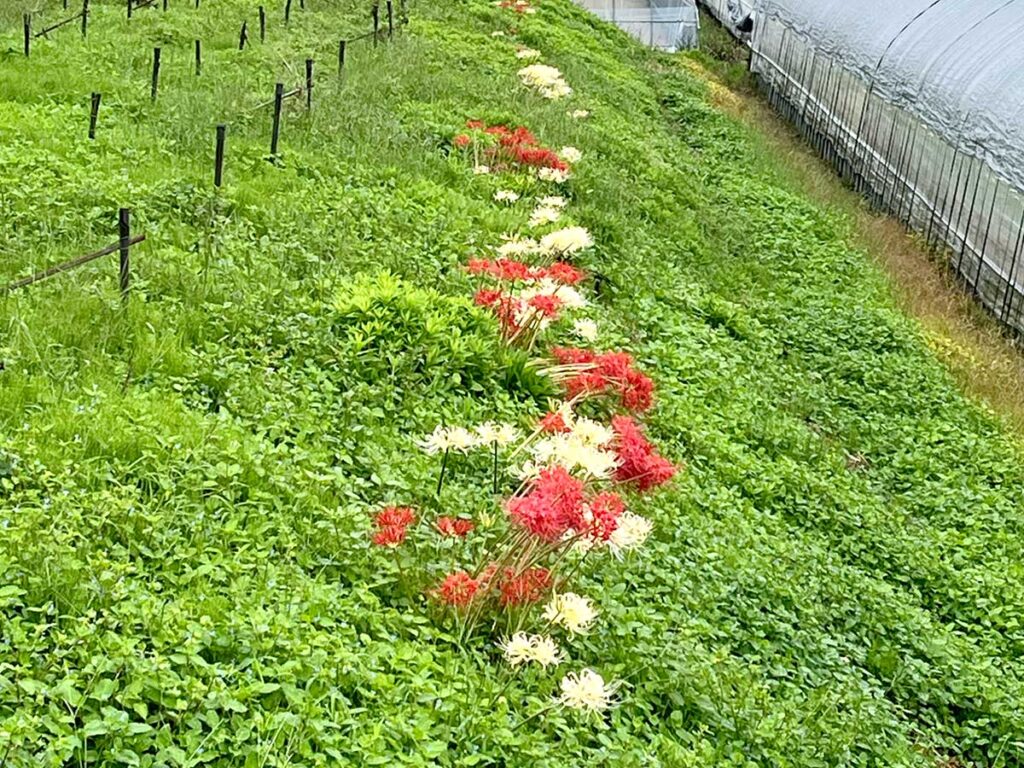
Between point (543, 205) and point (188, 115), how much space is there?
316 cm

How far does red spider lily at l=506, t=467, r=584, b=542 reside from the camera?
398 centimetres

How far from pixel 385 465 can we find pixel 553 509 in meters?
1.16

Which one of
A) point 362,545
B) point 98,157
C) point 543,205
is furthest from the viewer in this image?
point 543,205

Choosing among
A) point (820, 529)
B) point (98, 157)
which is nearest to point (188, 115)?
point (98, 157)

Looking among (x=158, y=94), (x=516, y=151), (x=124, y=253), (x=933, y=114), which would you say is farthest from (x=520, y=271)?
(x=933, y=114)

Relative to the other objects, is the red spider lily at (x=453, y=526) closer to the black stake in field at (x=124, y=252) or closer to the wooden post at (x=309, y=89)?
the black stake in field at (x=124, y=252)

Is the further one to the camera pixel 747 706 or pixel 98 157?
pixel 98 157

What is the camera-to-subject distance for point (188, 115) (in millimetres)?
9133

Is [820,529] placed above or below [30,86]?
below

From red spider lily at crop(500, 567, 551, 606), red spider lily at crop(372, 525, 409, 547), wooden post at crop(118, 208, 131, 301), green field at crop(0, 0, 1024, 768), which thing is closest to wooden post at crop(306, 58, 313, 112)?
green field at crop(0, 0, 1024, 768)

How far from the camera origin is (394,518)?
14.4 feet

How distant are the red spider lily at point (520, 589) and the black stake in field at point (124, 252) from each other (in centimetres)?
276

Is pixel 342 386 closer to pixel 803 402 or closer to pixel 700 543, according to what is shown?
pixel 700 543

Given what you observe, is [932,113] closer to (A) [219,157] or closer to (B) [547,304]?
(B) [547,304]
